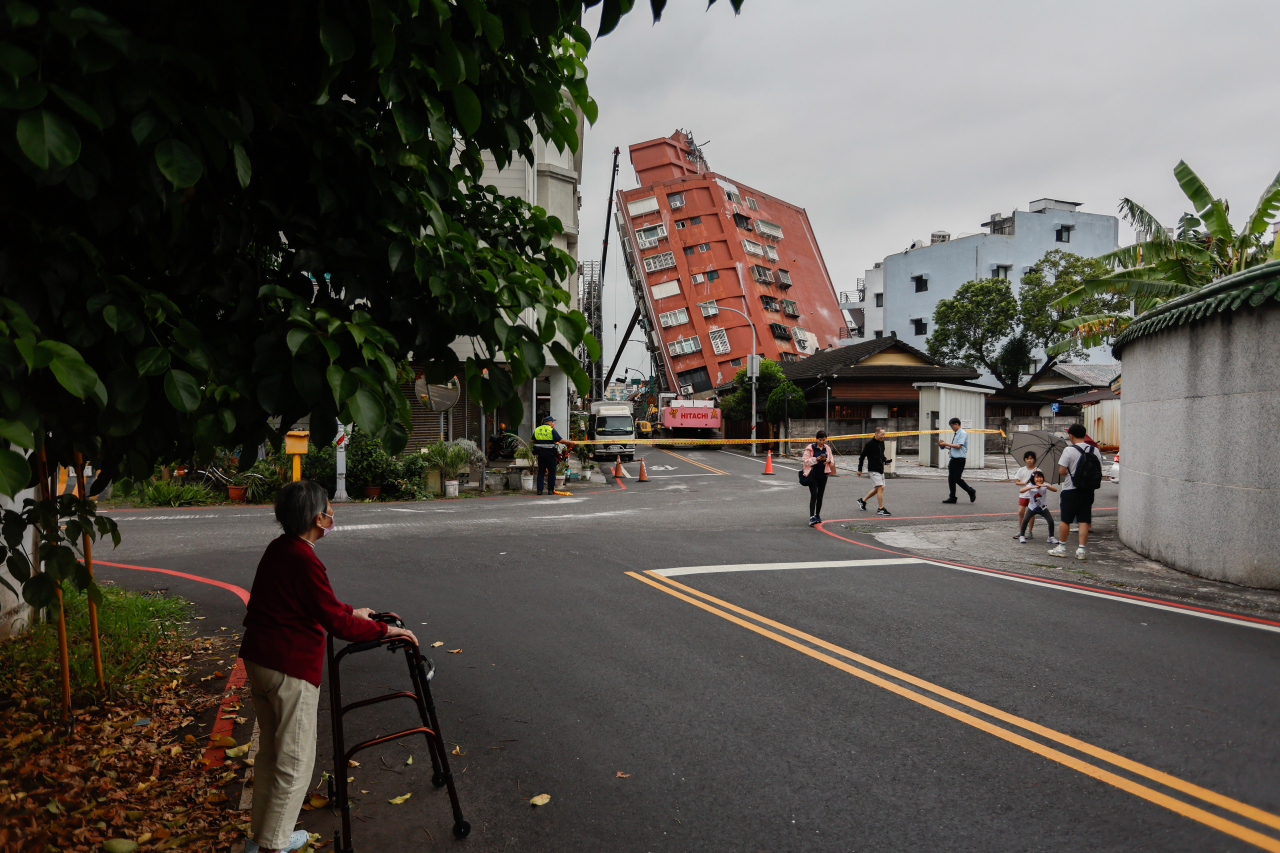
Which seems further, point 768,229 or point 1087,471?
point 768,229

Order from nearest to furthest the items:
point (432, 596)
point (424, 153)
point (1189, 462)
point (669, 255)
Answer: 1. point (424, 153)
2. point (432, 596)
3. point (1189, 462)
4. point (669, 255)

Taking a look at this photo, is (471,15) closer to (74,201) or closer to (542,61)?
(542,61)

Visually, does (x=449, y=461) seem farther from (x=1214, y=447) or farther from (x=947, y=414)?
(x=947, y=414)

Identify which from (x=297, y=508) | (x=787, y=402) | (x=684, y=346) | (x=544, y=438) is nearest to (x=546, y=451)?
(x=544, y=438)

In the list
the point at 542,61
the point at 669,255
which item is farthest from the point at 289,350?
the point at 669,255

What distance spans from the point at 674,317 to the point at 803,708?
64167 millimetres

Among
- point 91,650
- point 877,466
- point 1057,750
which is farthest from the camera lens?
point 877,466

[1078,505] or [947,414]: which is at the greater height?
[947,414]

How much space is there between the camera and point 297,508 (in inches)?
137

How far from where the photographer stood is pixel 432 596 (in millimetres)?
8227

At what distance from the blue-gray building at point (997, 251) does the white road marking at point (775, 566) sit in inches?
2067

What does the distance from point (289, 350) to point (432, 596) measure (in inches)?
244

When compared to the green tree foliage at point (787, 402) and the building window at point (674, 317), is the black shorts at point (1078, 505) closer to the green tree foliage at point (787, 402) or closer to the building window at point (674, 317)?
the green tree foliage at point (787, 402)

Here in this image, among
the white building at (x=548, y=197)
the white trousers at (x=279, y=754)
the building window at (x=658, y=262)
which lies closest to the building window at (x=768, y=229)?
the building window at (x=658, y=262)
